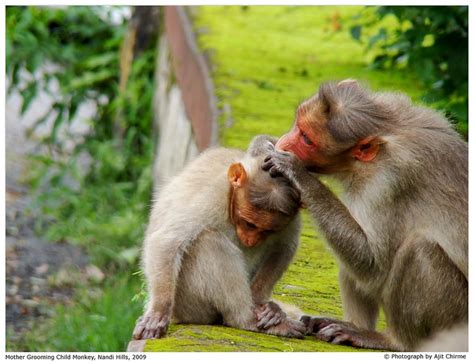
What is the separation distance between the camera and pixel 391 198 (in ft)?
18.6

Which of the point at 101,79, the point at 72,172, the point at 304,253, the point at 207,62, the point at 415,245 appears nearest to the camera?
the point at 415,245

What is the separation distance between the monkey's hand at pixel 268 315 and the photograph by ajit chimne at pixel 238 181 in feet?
0.04

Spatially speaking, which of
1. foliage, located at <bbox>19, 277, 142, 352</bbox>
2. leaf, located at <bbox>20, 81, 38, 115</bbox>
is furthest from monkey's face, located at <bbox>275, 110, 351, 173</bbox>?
leaf, located at <bbox>20, 81, 38, 115</bbox>

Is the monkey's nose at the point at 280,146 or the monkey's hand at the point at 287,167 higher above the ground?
the monkey's nose at the point at 280,146

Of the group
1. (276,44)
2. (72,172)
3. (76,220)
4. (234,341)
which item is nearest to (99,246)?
(76,220)

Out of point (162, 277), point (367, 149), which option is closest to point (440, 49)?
point (367, 149)

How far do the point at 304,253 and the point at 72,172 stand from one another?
19.8 ft

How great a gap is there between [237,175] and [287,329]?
34.5 inches

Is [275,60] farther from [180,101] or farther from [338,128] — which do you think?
[338,128]

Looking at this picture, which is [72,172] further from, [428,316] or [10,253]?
[428,316]

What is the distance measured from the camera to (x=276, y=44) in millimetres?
11867

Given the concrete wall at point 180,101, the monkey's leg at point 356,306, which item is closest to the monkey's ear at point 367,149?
the monkey's leg at point 356,306

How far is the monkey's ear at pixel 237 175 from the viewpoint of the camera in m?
5.88

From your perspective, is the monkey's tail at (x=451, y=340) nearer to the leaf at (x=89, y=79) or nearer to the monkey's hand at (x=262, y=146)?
the monkey's hand at (x=262, y=146)
